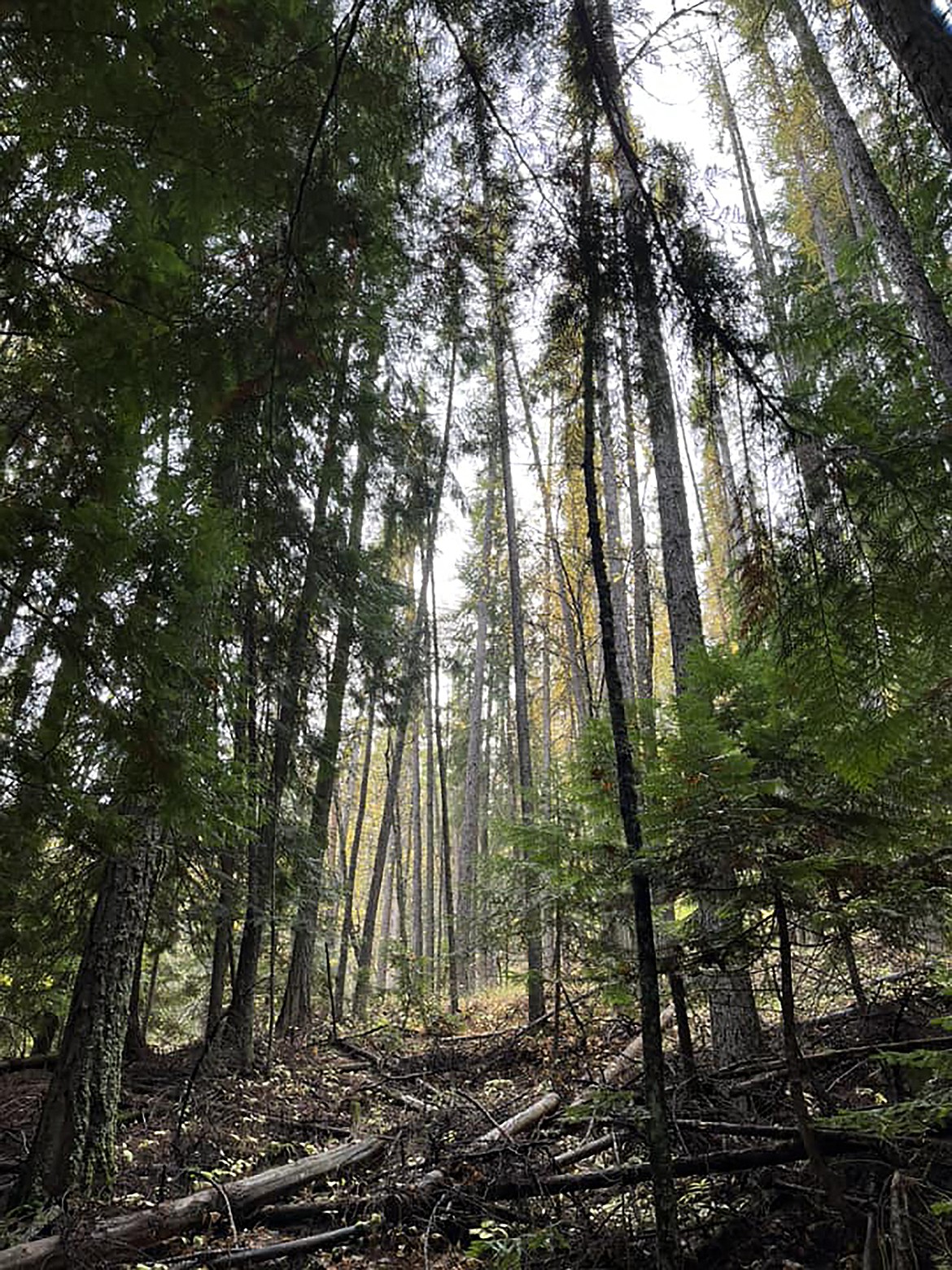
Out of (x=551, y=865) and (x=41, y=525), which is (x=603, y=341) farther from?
(x=551, y=865)

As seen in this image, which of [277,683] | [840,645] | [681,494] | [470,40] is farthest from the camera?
[277,683]

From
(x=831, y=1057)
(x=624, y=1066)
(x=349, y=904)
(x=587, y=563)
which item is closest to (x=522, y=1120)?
(x=624, y=1066)

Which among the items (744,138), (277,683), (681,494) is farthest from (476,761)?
(744,138)

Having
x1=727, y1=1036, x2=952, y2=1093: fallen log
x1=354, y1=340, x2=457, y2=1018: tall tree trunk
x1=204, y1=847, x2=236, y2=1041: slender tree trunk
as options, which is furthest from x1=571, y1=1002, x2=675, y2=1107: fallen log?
x1=354, y1=340, x2=457, y2=1018: tall tree trunk

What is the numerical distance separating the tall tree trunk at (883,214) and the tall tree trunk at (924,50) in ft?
6.76

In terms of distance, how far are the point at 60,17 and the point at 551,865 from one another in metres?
4.27

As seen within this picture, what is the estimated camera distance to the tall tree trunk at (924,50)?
9.68 ft

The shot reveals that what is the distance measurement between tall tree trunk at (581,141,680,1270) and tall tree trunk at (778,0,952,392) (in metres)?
3.60

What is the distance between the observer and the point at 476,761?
49.9ft

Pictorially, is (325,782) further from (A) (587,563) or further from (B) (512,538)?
(A) (587,563)

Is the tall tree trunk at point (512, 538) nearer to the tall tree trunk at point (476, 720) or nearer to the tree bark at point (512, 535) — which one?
the tree bark at point (512, 535)

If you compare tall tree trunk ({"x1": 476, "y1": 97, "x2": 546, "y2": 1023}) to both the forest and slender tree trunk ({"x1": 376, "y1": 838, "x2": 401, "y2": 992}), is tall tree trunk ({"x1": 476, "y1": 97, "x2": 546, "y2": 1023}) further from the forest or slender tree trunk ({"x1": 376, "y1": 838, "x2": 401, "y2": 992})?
slender tree trunk ({"x1": 376, "y1": 838, "x2": 401, "y2": 992})

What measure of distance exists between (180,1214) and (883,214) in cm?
840

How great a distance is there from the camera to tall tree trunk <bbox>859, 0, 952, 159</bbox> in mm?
2951
